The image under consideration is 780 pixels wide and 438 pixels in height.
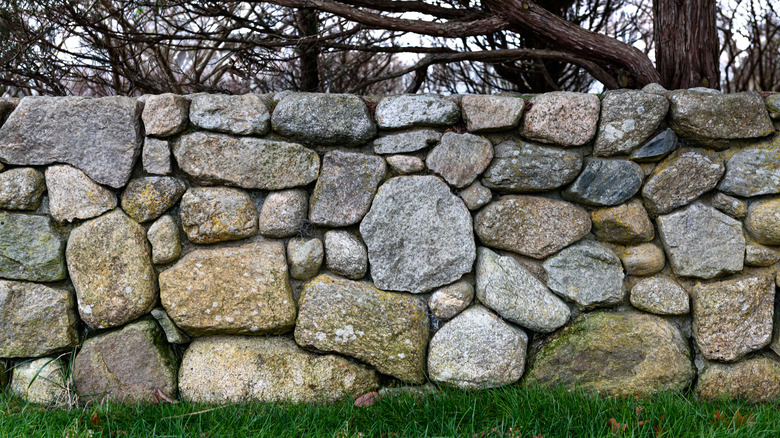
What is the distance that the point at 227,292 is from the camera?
215 centimetres

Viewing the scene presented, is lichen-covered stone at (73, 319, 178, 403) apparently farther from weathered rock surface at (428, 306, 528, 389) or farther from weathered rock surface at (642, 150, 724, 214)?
weathered rock surface at (642, 150, 724, 214)

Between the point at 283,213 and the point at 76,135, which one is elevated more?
the point at 76,135

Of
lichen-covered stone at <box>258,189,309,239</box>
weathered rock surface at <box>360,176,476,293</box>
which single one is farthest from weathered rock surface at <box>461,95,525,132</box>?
lichen-covered stone at <box>258,189,309,239</box>

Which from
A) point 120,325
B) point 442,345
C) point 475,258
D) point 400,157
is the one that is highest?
point 400,157

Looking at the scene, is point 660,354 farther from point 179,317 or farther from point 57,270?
point 57,270

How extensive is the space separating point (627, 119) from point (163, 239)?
2.00m

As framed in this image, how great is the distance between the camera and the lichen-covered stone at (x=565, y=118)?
211 cm

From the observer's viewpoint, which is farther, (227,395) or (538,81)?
(538,81)

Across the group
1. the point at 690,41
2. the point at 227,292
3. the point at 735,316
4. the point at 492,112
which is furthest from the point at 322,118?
the point at 690,41

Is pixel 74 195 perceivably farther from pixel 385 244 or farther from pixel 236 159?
pixel 385 244

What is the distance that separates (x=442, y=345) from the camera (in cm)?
216

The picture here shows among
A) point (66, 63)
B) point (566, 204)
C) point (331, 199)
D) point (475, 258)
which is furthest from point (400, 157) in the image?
point (66, 63)

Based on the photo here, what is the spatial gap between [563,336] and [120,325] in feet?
6.21

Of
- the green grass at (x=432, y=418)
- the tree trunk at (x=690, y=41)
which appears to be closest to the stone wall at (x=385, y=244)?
the green grass at (x=432, y=418)
